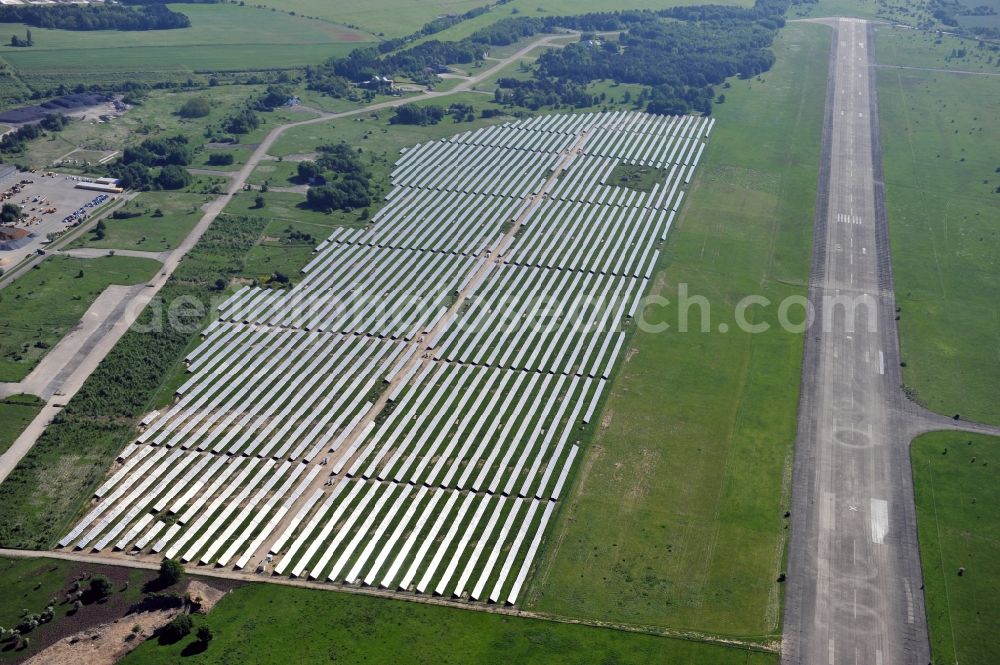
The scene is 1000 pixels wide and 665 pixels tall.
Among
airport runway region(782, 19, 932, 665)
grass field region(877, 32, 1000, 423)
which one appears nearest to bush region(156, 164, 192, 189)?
airport runway region(782, 19, 932, 665)

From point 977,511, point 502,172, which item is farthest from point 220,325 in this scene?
point 977,511

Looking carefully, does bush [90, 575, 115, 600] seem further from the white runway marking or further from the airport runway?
the white runway marking

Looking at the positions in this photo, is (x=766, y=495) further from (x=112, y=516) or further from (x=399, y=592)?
(x=112, y=516)

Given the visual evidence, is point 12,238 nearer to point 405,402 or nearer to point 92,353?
point 92,353

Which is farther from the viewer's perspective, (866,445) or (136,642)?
(866,445)

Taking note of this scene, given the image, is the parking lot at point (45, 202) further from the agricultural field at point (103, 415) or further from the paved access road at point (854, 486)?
the paved access road at point (854, 486)

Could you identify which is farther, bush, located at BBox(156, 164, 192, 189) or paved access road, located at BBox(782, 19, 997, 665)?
bush, located at BBox(156, 164, 192, 189)
